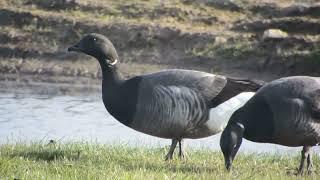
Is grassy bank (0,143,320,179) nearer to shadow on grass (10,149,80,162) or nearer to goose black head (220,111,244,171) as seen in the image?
shadow on grass (10,149,80,162)

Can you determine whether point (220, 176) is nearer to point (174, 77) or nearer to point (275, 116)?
point (275, 116)

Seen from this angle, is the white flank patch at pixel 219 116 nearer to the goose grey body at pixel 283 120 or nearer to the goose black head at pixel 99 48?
the goose grey body at pixel 283 120

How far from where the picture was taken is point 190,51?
83.7 ft

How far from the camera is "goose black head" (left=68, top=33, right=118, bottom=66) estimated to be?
32.3 ft

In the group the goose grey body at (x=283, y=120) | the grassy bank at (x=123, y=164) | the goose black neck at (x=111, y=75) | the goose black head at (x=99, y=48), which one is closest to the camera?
the grassy bank at (x=123, y=164)

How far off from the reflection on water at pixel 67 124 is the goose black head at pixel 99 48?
2185 millimetres

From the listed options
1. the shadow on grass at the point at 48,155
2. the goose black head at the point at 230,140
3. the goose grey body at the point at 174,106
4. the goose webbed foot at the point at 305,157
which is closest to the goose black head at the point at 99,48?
the goose grey body at the point at 174,106

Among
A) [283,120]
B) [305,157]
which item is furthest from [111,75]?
[305,157]

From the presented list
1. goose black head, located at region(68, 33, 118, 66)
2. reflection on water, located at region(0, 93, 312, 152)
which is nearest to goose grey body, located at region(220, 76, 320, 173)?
goose black head, located at region(68, 33, 118, 66)

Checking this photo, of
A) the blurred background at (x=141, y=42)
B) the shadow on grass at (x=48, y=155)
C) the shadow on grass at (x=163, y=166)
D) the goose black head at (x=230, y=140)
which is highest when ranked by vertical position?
the goose black head at (x=230, y=140)

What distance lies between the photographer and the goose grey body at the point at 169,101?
927 cm

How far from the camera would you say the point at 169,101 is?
9.35m

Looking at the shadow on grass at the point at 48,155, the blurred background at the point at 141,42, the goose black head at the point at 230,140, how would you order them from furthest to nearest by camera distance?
1. the blurred background at the point at 141,42
2. the shadow on grass at the point at 48,155
3. the goose black head at the point at 230,140

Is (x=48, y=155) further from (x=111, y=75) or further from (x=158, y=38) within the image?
(x=158, y=38)
